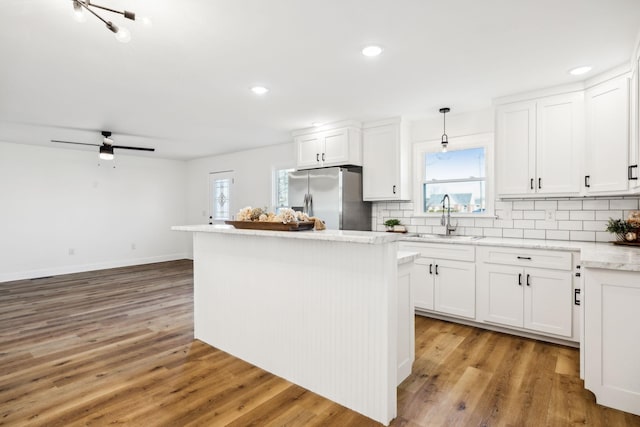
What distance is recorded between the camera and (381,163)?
14.7ft

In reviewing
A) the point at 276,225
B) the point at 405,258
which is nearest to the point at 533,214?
the point at 405,258

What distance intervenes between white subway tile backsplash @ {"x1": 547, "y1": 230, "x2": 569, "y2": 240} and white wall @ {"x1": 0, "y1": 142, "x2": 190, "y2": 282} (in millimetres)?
7373

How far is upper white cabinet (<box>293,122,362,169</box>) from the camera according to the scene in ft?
14.8

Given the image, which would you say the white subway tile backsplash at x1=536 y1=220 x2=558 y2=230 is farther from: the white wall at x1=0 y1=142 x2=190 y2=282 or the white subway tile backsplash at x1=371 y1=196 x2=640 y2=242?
the white wall at x1=0 y1=142 x2=190 y2=282

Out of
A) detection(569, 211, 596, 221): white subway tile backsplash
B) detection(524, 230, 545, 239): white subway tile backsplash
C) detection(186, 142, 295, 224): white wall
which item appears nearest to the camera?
detection(569, 211, 596, 221): white subway tile backsplash

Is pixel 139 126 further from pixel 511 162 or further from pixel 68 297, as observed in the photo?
pixel 511 162

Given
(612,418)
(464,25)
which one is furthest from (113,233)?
(612,418)

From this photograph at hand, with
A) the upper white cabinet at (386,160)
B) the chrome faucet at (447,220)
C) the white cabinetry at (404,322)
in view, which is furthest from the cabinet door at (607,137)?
the white cabinetry at (404,322)

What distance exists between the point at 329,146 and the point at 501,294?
272cm

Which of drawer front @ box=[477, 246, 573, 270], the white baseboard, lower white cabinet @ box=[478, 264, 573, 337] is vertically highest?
drawer front @ box=[477, 246, 573, 270]

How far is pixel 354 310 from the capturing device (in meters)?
2.12

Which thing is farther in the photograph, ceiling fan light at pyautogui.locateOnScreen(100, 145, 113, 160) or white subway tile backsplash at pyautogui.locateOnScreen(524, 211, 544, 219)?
ceiling fan light at pyautogui.locateOnScreen(100, 145, 113, 160)

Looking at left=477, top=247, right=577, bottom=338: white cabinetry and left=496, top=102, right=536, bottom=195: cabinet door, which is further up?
→ left=496, top=102, right=536, bottom=195: cabinet door

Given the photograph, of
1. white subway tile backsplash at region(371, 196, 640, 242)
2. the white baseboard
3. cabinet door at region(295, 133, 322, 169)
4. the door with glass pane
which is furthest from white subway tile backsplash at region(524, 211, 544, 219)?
the white baseboard
